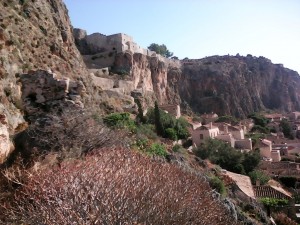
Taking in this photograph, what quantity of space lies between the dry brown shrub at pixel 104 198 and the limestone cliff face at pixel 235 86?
60.4 m

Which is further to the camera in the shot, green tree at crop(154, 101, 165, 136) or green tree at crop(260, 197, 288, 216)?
green tree at crop(154, 101, 165, 136)

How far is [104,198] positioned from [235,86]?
75.8m

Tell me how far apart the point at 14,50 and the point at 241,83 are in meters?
68.5

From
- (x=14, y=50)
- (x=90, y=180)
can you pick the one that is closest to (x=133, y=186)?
(x=90, y=180)

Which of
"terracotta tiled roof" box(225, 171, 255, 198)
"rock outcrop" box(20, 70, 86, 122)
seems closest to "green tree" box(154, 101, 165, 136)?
"terracotta tiled roof" box(225, 171, 255, 198)

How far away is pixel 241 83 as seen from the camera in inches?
3248

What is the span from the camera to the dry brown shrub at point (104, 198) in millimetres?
8156

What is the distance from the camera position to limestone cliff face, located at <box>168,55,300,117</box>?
247ft

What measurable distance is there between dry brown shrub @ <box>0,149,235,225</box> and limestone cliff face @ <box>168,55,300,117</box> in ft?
198

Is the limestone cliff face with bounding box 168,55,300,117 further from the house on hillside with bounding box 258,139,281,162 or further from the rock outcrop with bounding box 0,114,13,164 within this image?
the rock outcrop with bounding box 0,114,13,164

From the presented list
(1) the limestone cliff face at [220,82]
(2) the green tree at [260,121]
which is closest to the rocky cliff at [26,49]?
(1) the limestone cliff face at [220,82]

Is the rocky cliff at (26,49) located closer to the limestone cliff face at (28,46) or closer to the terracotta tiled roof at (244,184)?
the limestone cliff face at (28,46)

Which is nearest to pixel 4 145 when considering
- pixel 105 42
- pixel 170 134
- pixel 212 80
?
pixel 170 134

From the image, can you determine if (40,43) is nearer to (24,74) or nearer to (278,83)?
(24,74)
